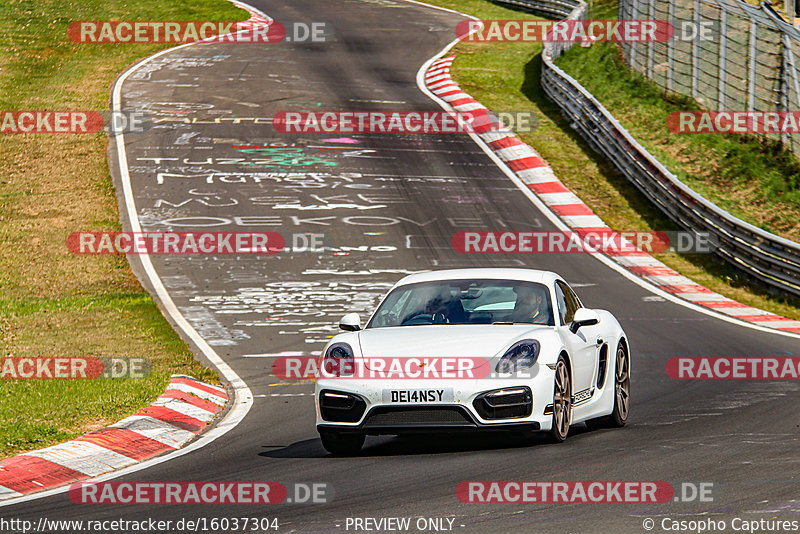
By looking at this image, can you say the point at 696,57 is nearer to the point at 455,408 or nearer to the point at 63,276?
the point at 63,276

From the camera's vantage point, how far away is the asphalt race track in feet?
23.1

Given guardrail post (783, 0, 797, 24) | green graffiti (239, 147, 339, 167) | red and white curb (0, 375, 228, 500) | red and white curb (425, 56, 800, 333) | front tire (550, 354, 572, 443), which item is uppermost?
guardrail post (783, 0, 797, 24)

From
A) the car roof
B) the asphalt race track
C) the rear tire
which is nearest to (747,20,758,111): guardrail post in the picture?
the asphalt race track

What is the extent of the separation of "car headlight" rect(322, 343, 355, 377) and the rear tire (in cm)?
241

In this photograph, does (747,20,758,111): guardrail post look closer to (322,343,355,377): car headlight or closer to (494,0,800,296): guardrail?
(494,0,800,296): guardrail

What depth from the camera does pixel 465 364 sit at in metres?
8.41

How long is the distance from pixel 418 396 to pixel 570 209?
47.6ft

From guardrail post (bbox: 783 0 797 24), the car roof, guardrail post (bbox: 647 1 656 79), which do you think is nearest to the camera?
the car roof

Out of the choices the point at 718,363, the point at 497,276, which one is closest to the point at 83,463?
the point at 497,276

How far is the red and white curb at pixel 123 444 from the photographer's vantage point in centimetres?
840

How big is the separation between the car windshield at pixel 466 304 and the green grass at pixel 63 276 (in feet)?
9.36

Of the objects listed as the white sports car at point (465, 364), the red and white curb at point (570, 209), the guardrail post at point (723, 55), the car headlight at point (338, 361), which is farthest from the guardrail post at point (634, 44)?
the car headlight at point (338, 361)

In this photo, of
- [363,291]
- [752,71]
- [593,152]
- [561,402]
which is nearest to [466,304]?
[561,402]

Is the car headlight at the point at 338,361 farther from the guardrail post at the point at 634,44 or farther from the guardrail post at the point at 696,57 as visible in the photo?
the guardrail post at the point at 634,44
